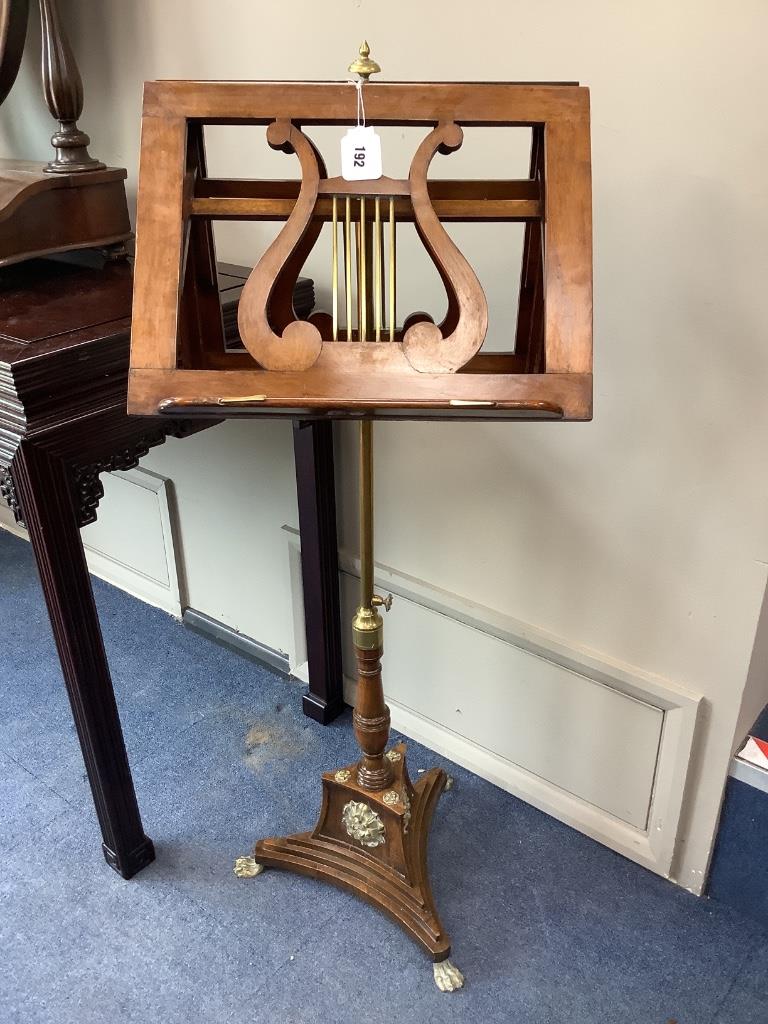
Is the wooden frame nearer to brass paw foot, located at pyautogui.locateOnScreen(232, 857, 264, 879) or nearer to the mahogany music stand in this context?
the mahogany music stand

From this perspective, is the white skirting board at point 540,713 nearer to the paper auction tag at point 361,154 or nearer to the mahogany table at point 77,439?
the mahogany table at point 77,439

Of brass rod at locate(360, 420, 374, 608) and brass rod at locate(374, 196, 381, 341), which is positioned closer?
brass rod at locate(374, 196, 381, 341)

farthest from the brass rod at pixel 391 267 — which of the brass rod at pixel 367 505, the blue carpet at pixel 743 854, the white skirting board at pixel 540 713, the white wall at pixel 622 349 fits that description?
the blue carpet at pixel 743 854

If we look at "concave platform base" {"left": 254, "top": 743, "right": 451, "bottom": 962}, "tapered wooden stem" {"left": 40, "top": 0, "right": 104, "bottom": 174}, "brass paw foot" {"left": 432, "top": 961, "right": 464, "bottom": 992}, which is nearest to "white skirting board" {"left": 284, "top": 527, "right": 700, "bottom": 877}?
"concave platform base" {"left": 254, "top": 743, "right": 451, "bottom": 962}

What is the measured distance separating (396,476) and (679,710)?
2.10 ft

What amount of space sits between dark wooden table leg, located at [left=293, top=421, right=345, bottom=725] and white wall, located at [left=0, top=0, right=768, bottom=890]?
0.20 feet

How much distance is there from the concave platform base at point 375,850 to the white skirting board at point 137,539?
88 cm

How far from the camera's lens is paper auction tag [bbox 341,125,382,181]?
2.93 ft

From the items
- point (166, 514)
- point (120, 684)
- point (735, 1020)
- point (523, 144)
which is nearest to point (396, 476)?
point (523, 144)

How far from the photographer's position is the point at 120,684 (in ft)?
6.59

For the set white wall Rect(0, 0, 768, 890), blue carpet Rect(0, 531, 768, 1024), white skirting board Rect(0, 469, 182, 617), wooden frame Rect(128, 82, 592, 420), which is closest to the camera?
wooden frame Rect(128, 82, 592, 420)

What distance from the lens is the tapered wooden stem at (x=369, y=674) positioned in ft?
4.20

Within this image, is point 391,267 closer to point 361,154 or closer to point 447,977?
point 361,154

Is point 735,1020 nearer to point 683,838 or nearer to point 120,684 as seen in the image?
point 683,838
